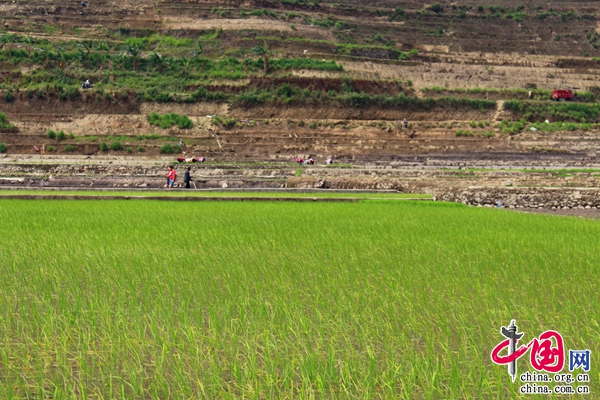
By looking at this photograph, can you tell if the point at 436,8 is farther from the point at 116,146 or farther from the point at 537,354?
the point at 537,354

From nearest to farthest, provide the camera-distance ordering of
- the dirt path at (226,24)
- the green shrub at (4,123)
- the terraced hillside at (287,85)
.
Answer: the terraced hillside at (287,85) → the green shrub at (4,123) → the dirt path at (226,24)

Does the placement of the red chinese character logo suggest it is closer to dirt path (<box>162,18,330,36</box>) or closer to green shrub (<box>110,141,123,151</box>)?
green shrub (<box>110,141,123,151</box>)

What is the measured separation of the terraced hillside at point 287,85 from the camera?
43.2 meters

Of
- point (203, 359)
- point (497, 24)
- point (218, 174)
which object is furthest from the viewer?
point (497, 24)

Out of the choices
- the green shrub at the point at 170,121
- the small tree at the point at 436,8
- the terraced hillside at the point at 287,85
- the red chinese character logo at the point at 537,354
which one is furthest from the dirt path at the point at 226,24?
the red chinese character logo at the point at 537,354

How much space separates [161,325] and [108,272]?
270 cm

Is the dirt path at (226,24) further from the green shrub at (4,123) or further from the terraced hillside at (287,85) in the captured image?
the green shrub at (4,123)

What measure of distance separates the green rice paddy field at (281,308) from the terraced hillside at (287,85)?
78.7ft


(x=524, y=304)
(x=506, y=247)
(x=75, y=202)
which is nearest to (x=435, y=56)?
(x=75, y=202)

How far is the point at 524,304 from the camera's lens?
799cm

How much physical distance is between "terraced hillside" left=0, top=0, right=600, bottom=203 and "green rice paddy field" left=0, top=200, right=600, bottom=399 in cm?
2400

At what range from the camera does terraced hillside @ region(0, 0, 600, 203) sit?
43212mm

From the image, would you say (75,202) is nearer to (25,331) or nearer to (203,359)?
(25,331)

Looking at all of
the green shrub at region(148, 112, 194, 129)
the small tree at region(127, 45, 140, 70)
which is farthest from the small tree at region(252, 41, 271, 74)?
the green shrub at region(148, 112, 194, 129)
